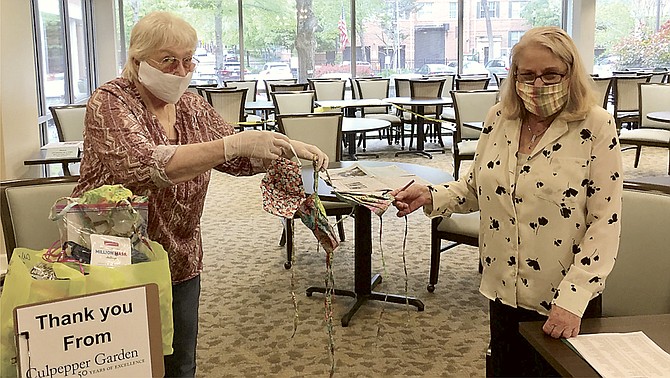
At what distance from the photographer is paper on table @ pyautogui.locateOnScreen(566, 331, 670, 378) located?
137cm

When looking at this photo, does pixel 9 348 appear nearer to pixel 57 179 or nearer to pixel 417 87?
pixel 57 179

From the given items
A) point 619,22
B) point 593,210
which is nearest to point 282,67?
point 619,22

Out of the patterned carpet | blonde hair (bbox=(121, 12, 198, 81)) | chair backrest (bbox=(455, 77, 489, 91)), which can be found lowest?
the patterned carpet

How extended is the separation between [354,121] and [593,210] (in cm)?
578

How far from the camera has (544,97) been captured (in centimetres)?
178

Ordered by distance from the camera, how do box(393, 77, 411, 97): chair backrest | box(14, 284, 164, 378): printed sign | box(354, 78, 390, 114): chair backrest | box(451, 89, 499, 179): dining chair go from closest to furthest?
box(14, 284, 164, 378): printed sign < box(451, 89, 499, 179): dining chair < box(354, 78, 390, 114): chair backrest < box(393, 77, 411, 97): chair backrest

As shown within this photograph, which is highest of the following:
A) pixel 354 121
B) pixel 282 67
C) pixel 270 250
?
pixel 282 67

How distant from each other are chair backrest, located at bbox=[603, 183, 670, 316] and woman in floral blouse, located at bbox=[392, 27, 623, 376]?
39 centimetres

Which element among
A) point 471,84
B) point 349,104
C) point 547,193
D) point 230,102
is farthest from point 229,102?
point 547,193

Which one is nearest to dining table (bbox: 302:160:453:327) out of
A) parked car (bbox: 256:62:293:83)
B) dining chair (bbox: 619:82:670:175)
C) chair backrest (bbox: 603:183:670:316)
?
chair backrest (bbox: 603:183:670:316)

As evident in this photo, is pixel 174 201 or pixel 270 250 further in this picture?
pixel 270 250

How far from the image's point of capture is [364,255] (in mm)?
3734

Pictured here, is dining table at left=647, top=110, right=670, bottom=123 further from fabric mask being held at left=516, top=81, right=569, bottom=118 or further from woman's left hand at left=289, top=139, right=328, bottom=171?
woman's left hand at left=289, top=139, right=328, bottom=171

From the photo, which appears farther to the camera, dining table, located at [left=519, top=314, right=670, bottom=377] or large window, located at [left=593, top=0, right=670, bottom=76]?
large window, located at [left=593, top=0, right=670, bottom=76]
